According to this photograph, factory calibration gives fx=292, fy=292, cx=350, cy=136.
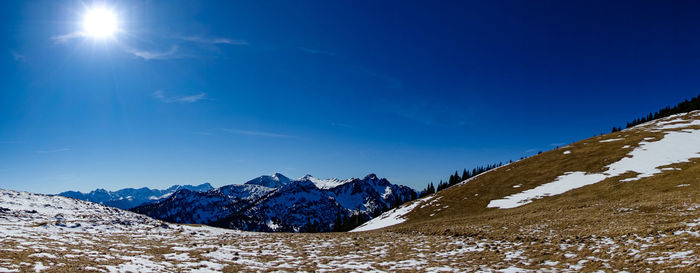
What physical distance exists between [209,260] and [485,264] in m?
14.1

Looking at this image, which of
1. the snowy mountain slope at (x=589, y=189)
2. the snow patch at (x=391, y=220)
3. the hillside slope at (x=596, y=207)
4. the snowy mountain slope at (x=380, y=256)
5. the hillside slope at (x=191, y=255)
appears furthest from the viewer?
the snow patch at (x=391, y=220)

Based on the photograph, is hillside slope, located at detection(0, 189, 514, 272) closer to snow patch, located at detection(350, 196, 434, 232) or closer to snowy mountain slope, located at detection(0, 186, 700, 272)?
snowy mountain slope, located at detection(0, 186, 700, 272)

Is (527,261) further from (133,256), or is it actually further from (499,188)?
(499,188)

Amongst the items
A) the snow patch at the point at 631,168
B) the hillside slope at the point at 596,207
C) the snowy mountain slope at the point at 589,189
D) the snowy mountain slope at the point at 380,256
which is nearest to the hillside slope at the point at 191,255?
the snowy mountain slope at the point at 380,256

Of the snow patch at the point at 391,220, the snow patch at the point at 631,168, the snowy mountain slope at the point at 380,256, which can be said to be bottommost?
the snow patch at the point at 391,220

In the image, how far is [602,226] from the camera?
19.2 m

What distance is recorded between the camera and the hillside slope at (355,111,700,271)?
A: 540 inches

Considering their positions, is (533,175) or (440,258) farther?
(533,175)

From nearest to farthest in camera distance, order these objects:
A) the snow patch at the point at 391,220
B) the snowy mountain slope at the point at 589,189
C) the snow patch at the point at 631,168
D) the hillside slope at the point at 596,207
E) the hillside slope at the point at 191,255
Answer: the hillside slope at the point at 191,255, the hillside slope at the point at 596,207, the snowy mountain slope at the point at 589,189, the snow patch at the point at 631,168, the snow patch at the point at 391,220

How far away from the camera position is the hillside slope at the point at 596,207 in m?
13.7

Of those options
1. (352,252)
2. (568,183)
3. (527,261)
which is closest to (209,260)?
(352,252)

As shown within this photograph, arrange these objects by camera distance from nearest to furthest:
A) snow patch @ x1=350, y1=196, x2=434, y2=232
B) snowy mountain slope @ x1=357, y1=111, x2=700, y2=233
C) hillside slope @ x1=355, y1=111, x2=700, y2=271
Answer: hillside slope @ x1=355, y1=111, x2=700, y2=271, snowy mountain slope @ x1=357, y1=111, x2=700, y2=233, snow patch @ x1=350, y1=196, x2=434, y2=232

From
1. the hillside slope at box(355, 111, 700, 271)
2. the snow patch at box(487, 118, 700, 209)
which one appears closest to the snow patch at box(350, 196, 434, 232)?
the hillside slope at box(355, 111, 700, 271)

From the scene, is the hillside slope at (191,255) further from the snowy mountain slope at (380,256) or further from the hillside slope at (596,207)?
the hillside slope at (596,207)
